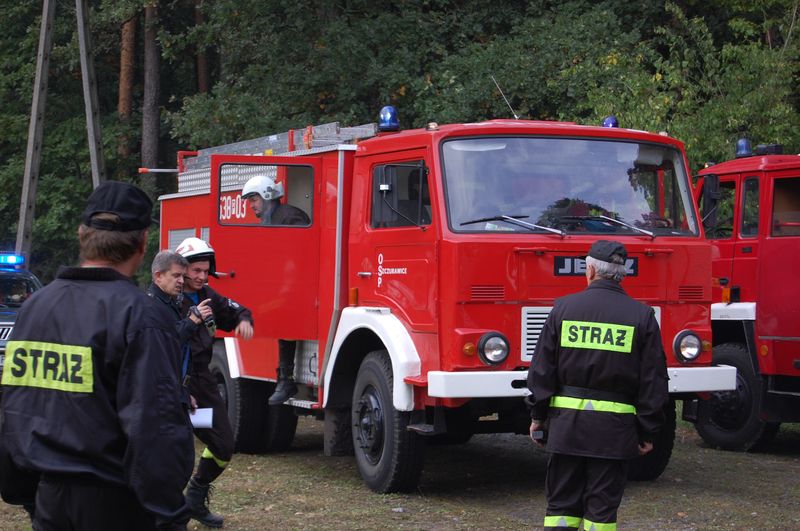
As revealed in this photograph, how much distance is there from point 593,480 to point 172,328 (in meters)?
2.96

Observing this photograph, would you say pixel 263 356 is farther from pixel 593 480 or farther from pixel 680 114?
pixel 680 114

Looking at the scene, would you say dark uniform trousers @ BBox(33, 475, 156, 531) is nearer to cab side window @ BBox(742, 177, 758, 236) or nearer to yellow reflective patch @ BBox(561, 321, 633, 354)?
yellow reflective patch @ BBox(561, 321, 633, 354)

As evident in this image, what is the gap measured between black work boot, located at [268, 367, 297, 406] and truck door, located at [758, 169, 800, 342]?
13.3ft

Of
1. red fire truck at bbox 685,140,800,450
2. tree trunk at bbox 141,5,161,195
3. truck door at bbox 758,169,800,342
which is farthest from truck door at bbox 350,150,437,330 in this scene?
tree trunk at bbox 141,5,161,195

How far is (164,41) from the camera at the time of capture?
2495cm

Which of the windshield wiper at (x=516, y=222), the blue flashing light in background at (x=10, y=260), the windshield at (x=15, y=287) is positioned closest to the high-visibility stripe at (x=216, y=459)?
the windshield wiper at (x=516, y=222)

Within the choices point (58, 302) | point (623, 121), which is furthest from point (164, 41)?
point (58, 302)

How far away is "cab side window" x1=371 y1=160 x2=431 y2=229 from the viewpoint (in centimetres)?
862

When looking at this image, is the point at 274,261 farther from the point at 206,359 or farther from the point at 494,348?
the point at 494,348

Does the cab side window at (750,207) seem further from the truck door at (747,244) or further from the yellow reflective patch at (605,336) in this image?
the yellow reflective patch at (605,336)

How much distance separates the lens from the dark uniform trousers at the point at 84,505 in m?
3.48

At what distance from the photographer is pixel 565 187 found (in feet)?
28.4

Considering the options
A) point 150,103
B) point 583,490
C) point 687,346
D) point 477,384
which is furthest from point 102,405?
point 150,103

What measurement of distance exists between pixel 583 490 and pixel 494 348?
2.18 m
